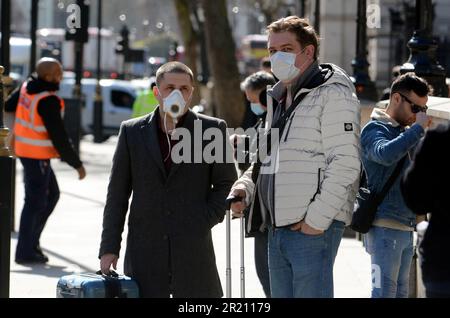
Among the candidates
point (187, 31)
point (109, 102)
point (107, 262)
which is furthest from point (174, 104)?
point (187, 31)

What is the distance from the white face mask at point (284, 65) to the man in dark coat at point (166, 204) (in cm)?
50

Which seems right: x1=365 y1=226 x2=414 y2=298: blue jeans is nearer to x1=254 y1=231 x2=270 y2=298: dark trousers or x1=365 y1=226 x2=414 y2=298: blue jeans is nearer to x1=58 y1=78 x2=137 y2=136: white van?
x1=254 y1=231 x2=270 y2=298: dark trousers

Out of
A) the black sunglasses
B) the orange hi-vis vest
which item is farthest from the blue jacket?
the orange hi-vis vest

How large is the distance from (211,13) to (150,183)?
24380 mm

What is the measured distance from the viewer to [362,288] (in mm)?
10445

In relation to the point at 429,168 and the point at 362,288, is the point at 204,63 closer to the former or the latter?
the point at 362,288

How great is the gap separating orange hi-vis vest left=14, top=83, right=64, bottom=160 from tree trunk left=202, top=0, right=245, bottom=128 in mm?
18022

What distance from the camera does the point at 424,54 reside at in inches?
415

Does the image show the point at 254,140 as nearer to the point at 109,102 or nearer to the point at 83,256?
the point at 83,256

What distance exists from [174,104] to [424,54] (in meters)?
4.56

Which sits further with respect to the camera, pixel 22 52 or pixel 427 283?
pixel 22 52

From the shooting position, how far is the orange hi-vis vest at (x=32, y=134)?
12.4 metres

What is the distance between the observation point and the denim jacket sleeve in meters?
6.67

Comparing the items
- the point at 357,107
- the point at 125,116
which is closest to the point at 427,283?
the point at 357,107
